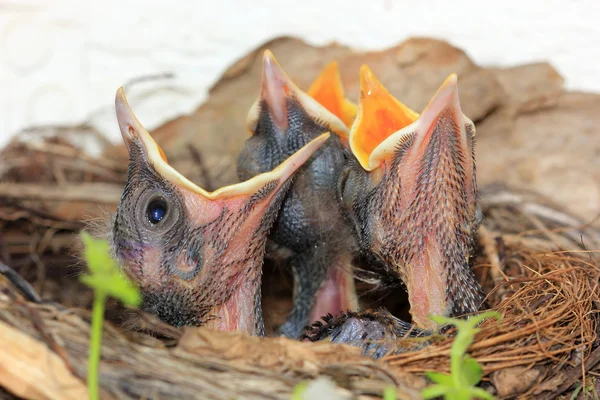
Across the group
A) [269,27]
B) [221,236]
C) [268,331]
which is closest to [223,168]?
[269,27]

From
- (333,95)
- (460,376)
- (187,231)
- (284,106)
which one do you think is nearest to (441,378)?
(460,376)

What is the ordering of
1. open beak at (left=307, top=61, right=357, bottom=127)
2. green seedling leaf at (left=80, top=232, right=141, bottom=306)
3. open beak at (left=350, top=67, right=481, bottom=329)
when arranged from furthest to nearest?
1. open beak at (left=307, top=61, right=357, bottom=127)
2. open beak at (left=350, top=67, right=481, bottom=329)
3. green seedling leaf at (left=80, top=232, right=141, bottom=306)

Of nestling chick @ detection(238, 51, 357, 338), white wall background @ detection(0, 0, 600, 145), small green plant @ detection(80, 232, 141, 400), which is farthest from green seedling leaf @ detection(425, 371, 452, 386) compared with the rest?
white wall background @ detection(0, 0, 600, 145)

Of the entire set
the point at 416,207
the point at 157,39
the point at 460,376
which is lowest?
the point at 460,376

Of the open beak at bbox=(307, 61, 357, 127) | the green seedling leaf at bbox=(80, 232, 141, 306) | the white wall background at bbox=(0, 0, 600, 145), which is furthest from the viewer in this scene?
the white wall background at bbox=(0, 0, 600, 145)

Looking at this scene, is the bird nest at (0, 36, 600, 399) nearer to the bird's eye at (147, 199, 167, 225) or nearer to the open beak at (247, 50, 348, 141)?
the bird's eye at (147, 199, 167, 225)

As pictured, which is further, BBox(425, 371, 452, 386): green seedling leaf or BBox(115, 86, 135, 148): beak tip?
BBox(115, 86, 135, 148): beak tip

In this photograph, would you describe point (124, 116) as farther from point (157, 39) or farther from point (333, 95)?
point (157, 39)
